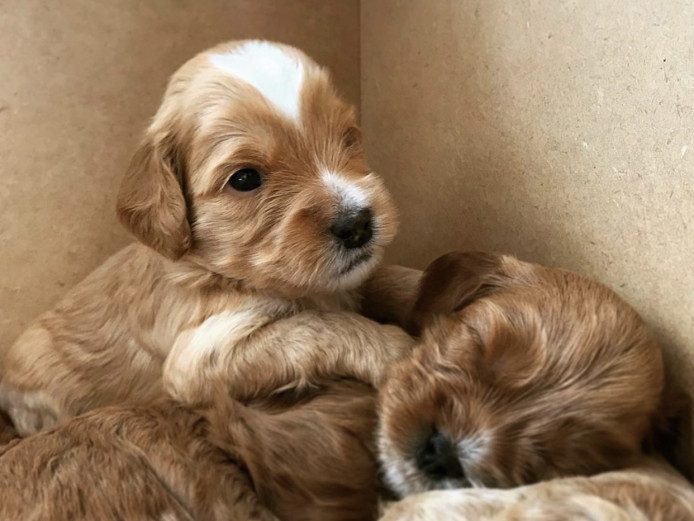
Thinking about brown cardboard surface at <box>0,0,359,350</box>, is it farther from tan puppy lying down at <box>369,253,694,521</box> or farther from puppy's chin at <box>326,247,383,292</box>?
tan puppy lying down at <box>369,253,694,521</box>

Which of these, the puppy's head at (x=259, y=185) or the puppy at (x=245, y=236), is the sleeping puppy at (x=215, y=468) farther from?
the puppy's head at (x=259, y=185)

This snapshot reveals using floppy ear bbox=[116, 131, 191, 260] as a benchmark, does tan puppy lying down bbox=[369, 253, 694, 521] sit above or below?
below

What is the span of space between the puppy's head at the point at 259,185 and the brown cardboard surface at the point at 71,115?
639 millimetres

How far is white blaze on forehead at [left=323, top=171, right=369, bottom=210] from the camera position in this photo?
5.48 ft

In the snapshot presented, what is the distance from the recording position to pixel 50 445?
158 centimetres

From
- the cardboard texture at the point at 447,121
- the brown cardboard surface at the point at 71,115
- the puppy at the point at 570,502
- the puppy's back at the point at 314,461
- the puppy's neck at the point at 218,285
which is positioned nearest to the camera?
the puppy at the point at 570,502

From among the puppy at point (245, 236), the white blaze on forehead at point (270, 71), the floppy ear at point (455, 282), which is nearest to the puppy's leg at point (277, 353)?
the puppy at point (245, 236)

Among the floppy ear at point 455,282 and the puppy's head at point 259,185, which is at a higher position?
the puppy's head at point 259,185

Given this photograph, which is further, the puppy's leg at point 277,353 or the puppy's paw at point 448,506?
the puppy's leg at point 277,353

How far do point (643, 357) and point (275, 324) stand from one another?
0.82m

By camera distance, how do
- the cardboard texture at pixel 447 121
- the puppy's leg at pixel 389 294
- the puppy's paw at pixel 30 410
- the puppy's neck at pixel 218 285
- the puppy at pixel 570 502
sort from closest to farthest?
the puppy at pixel 570 502
the cardboard texture at pixel 447 121
the puppy's neck at pixel 218 285
the puppy's paw at pixel 30 410
the puppy's leg at pixel 389 294

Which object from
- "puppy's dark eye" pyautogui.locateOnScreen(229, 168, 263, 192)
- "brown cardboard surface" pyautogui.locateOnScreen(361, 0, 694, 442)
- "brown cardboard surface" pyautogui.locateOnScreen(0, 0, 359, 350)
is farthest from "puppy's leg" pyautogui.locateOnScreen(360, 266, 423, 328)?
"brown cardboard surface" pyautogui.locateOnScreen(0, 0, 359, 350)

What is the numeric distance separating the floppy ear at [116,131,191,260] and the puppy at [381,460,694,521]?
0.80 metres

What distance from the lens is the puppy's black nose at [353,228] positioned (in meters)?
1.65
